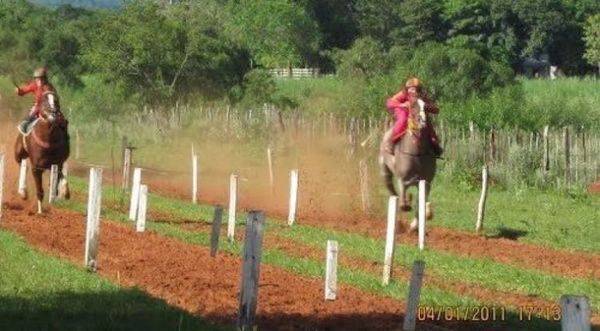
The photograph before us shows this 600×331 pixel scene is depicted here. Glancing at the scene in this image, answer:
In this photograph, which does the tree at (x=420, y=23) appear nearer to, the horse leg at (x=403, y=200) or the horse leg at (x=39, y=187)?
the horse leg at (x=39, y=187)

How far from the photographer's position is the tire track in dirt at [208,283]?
1195 cm

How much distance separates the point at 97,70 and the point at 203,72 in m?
4.71

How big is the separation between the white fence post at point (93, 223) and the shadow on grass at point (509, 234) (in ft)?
28.8

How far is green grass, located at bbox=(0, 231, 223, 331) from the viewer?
1145 centimetres

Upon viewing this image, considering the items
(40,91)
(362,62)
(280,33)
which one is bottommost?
(40,91)

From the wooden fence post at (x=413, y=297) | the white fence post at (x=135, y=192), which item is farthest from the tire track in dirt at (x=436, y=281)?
the white fence post at (x=135, y=192)

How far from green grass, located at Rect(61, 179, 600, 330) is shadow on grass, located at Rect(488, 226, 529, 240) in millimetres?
2808

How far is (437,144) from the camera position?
72.0 feet

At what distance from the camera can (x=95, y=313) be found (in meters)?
12.1

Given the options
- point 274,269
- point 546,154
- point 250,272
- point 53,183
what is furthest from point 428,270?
point 546,154

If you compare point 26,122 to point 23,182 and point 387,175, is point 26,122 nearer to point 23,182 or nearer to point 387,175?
point 23,182

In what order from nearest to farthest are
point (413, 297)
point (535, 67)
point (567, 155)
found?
point (413, 297) < point (567, 155) < point (535, 67)
